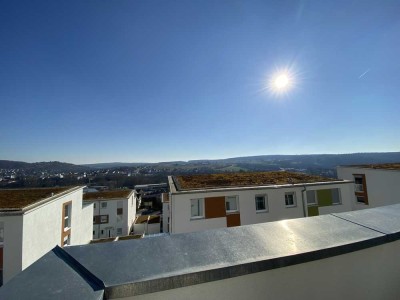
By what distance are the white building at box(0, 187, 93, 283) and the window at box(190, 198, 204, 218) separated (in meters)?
8.30

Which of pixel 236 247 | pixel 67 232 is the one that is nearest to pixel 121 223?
pixel 67 232

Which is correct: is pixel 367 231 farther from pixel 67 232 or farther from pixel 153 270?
pixel 67 232

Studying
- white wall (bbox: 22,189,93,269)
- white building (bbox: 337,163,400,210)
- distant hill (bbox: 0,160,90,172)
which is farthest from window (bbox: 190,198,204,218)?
distant hill (bbox: 0,160,90,172)

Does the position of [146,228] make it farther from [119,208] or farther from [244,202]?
[244,202]

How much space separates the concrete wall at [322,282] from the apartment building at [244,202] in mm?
10729

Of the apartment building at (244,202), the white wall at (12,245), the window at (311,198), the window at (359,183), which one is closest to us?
the white wall at (12,245)

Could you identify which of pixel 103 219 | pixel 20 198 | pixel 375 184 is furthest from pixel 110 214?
pixel 375 184

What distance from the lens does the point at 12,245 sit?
34.7ft

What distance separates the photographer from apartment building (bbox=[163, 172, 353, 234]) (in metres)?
12.1

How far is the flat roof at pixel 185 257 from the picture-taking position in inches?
35.2

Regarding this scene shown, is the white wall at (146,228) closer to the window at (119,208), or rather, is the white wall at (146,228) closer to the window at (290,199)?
the window at (119,208)

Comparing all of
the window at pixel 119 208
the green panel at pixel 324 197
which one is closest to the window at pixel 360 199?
the green panel at pixel 324 197

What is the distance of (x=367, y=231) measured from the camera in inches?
59.0

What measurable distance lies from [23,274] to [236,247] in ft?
3.55
